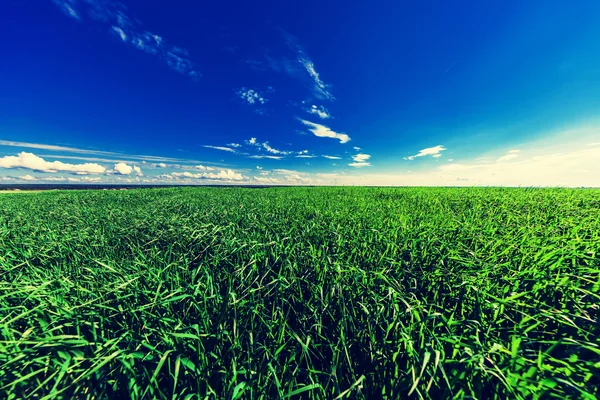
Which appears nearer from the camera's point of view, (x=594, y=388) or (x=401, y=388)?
(x=594, y=388)

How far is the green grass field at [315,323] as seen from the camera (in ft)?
5.10

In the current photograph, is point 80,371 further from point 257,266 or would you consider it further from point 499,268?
point 499,268

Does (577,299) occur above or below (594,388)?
above

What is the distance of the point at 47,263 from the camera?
382cm

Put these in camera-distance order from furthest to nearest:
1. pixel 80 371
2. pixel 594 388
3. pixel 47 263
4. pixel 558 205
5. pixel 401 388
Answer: pixel 558 205 → pixel 47 263 → pixel 80 371 → pixel 401 388 → pixel 594 388

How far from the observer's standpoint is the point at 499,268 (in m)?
2.99

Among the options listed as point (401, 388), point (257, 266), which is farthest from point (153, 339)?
point (401, 388)

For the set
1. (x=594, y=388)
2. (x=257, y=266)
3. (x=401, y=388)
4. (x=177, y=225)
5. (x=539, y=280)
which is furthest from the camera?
(x=177, y=225)

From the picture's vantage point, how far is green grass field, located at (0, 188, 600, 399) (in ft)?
5.10

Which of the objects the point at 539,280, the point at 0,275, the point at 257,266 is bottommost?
the point at 0,275

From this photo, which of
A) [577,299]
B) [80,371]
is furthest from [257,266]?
[577,299]

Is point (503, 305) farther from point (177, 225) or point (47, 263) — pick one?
point (47, 263)

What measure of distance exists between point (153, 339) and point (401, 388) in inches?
91.4

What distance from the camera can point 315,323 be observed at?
7.32 feet
